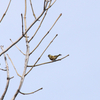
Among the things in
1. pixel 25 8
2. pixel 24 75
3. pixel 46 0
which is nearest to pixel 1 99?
pixel 24 75

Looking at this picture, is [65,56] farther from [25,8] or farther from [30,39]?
[25,8]

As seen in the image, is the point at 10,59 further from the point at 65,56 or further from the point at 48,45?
the point at 65,56

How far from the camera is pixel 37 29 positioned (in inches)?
103

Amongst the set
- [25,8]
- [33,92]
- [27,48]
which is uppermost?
[25,8]

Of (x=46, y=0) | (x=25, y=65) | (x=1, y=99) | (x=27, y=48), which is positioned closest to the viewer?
(x=1, y=99)

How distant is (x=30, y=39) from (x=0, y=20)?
1.55ft

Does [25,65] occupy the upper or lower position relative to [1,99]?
upper

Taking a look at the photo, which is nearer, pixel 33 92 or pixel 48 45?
pixel 33 92

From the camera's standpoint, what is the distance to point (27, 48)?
2.62 metres

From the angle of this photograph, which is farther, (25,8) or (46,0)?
(25,8)

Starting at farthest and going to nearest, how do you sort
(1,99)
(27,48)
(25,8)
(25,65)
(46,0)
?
1. (25,8)
2. (27,48)
3. (25,65)
4. (46,0)
5. (1,99)

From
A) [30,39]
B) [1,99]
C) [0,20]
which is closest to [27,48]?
[30,39]

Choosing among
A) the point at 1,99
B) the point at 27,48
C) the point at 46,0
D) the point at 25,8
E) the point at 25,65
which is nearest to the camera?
the point at 1,99

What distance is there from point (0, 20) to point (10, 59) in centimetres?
56
